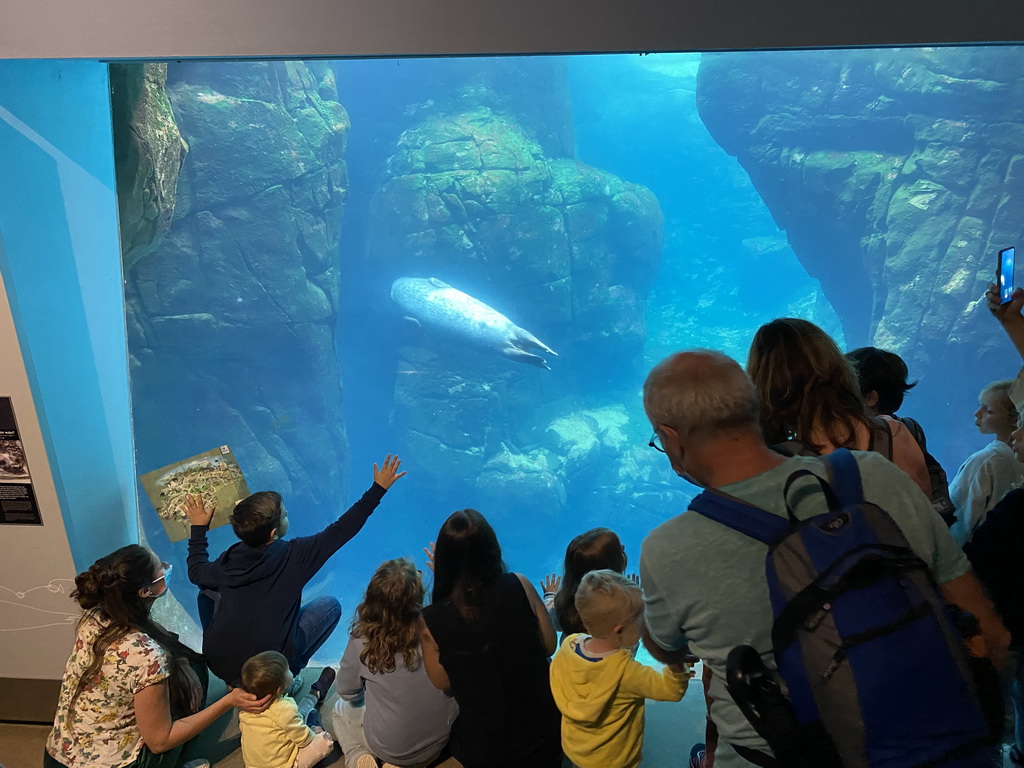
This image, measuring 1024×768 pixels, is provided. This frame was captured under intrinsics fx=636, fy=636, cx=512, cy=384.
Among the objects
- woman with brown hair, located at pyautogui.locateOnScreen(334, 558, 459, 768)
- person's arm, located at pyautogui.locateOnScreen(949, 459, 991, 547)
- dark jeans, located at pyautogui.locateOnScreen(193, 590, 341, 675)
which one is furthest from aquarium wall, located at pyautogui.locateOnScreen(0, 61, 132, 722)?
person's arm, located at pyautogui.locateOnScreen(949, 459, 991, 547)

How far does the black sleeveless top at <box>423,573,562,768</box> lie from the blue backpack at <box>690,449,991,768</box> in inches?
45.7

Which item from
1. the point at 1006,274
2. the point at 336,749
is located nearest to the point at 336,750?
the point at 336,749

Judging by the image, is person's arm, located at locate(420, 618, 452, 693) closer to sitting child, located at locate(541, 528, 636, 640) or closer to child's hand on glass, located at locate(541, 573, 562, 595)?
sitting child, located at locate(541, 528, 636, 640)

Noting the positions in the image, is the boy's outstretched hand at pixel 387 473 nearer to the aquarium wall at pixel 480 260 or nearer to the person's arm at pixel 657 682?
the person's arm at pixel 657 682

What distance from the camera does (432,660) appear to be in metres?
2.29

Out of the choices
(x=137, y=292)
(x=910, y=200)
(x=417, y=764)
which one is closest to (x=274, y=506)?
(x=417, y=764)

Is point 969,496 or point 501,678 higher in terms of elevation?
point 969,496

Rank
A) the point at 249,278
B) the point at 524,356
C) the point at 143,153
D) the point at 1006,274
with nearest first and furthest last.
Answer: the point at 1006,274 → the point at 143,153 → the point at 249,278 → the point at 524,356

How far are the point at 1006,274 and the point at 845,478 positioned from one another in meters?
2.07

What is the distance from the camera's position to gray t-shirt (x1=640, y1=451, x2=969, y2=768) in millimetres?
1266

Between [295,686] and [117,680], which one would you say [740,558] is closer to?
[117,680]

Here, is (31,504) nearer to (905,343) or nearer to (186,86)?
(186,86)

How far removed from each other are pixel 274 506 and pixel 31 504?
4.61 feet

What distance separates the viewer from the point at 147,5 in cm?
272
